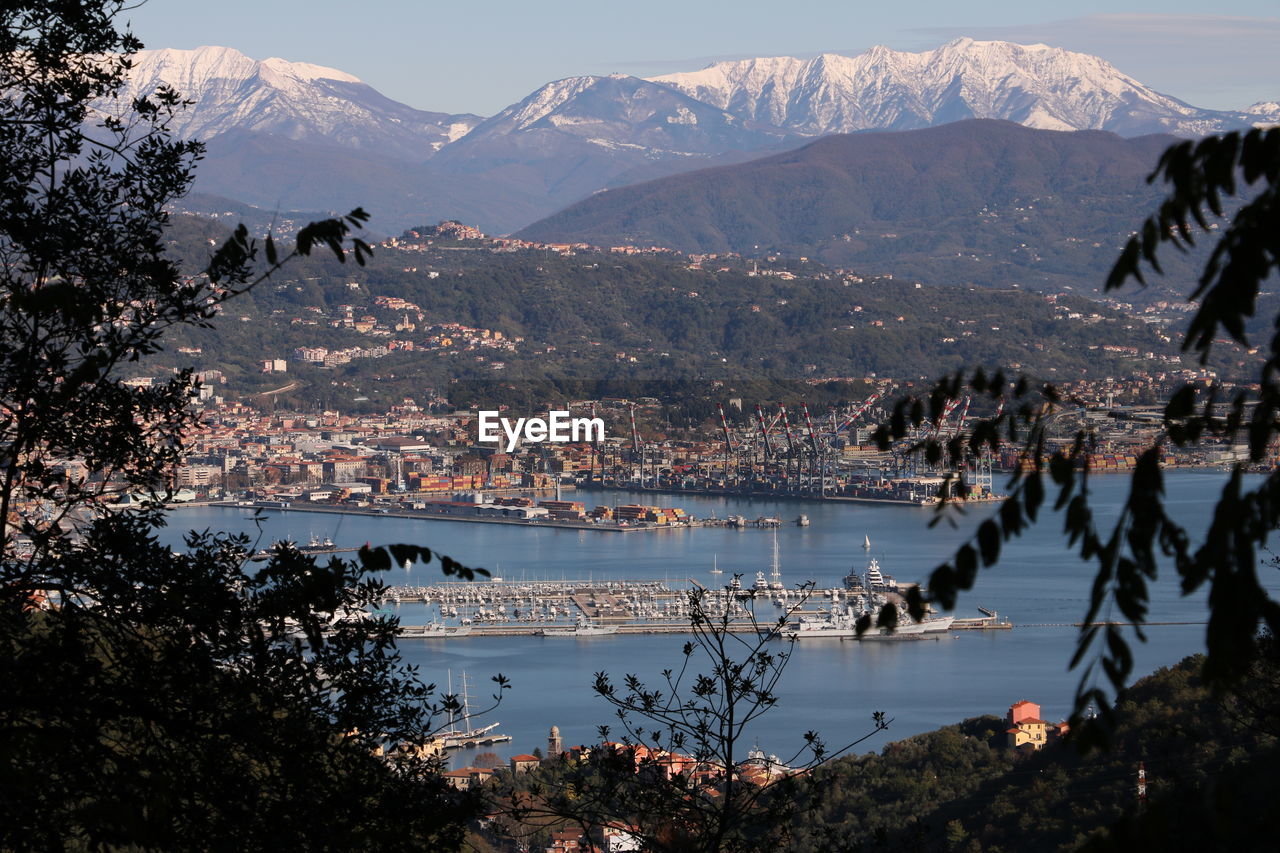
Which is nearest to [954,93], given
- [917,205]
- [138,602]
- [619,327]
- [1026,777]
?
[917,205]

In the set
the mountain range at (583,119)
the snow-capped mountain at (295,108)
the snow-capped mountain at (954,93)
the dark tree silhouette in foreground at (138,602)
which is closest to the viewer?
the dark tree silhouette in foreground at (138,602)

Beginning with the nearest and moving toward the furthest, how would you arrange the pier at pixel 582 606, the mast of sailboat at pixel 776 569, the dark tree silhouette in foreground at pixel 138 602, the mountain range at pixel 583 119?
1. the dark tree silhouette in foreground at pixel 138 602
2. the pier at pixel 582 606
3. the mast of sailboat at pixel 776 569
4. the mountain range at pixel 583 119

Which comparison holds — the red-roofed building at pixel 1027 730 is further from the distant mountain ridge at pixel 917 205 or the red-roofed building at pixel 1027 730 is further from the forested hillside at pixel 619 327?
the distant mountain ridge at pixel 917 205

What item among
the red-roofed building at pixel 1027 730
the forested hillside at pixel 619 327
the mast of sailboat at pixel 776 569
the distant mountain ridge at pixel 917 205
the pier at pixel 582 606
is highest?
the distant mountain ridge at pixel 917 205

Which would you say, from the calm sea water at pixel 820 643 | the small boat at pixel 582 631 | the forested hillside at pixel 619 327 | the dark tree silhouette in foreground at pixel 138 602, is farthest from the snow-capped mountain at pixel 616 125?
the dark tree silhouette in foreground at pixel 138 602

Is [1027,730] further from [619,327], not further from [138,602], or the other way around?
[619,327]

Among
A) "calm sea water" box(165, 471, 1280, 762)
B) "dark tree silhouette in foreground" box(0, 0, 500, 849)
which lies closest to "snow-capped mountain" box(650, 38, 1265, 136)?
"calm sea water" box(165, 471, 1280, 762)

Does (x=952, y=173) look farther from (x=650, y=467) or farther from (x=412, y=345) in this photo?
(x=650, y=467)
